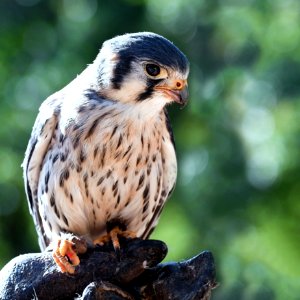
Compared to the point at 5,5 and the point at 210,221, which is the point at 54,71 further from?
the point at 210,221

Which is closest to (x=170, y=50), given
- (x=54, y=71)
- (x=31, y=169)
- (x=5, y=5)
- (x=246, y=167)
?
(x=31, y=169)

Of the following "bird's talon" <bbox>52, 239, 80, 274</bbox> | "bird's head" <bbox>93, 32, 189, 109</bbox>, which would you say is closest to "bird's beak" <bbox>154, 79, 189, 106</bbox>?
"bird's head" <bbox>93, 32, 189, 109</bbox>

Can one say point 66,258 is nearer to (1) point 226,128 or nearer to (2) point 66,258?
(2) point 66,258

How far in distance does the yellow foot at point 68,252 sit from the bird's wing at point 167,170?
0.88 metres

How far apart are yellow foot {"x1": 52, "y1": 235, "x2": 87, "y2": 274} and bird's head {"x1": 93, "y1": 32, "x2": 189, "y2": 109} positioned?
0.77 meters

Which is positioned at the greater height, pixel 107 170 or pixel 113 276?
pixel 107 170

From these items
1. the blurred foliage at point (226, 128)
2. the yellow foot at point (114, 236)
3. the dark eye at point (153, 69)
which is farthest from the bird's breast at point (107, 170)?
the blurred foliage at point (226, 128)

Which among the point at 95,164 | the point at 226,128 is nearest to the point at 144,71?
the point at 95,164

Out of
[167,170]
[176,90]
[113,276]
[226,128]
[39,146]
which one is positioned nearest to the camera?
[113,276]

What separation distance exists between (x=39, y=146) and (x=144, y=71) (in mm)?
699

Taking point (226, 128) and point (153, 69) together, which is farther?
point (226, 128)

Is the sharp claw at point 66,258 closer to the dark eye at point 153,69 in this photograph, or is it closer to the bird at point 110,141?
the bird at point 110,141

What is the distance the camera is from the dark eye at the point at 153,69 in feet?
14.6

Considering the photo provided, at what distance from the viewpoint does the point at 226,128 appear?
868 centimetres
